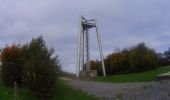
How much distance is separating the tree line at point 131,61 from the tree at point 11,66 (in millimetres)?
49676

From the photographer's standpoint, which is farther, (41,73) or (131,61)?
(131,61)

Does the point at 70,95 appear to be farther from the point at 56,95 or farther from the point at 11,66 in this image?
the point at 11,66

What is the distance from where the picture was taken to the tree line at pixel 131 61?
250 ft

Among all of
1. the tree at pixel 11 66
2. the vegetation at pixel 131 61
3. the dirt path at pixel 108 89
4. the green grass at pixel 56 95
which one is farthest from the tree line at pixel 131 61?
the green grass at pixel 56 95

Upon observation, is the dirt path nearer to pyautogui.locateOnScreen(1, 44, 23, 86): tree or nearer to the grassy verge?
the grassy verge

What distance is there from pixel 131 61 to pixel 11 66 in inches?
2079

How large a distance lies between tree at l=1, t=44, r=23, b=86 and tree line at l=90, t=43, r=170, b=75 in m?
49.7

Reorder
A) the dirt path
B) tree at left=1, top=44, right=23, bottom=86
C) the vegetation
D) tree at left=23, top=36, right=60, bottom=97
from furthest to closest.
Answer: the vegetation → tree at left=1, top=44, right=23, bottom=86 → the dirt path → tree at left=23, top=36, right=60, bottom=97

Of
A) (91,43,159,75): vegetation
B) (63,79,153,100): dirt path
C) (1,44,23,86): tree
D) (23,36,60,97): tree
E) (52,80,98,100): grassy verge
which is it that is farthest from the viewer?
(91,43,159,75): vegetation

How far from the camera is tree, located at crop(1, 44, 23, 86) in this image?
26.0 m

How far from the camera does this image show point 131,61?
7731cm

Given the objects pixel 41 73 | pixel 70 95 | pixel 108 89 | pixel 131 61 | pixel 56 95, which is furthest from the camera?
pixel 131 61

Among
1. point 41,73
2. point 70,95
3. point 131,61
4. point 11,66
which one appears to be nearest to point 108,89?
point 70,95

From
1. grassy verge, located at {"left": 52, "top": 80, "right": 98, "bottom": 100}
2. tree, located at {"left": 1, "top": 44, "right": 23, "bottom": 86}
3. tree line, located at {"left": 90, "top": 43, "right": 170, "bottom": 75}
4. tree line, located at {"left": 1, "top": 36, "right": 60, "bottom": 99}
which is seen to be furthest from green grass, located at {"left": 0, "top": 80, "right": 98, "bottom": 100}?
tree line, located at {"left": 90, "top": 43, "right": 170, "bottom": 75}
